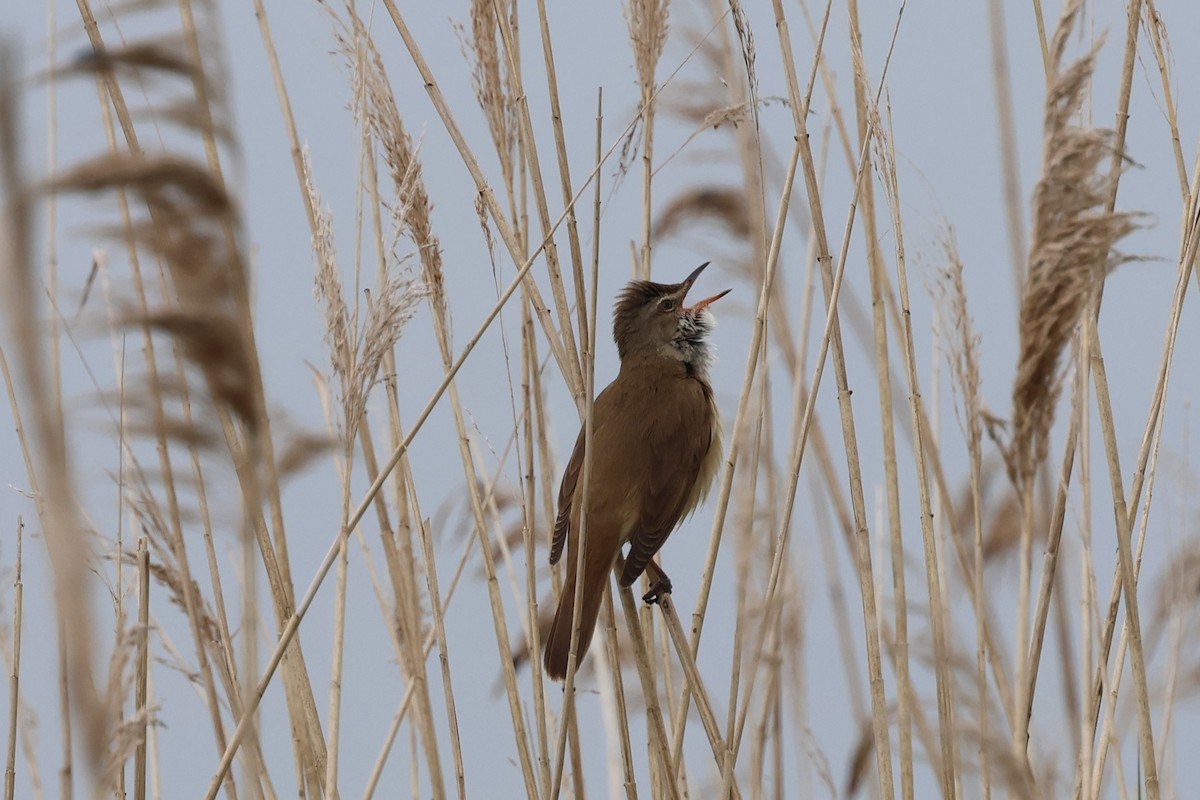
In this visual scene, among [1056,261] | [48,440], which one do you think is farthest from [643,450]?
[48,440]

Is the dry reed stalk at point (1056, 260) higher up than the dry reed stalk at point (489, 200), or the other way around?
the dry reed stalk at point (489, 200)

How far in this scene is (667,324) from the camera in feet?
11.7

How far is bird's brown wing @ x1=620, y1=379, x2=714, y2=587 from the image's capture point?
304 centimetres

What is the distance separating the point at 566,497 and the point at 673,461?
32 centimetres

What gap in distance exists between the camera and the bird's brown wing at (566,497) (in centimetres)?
291

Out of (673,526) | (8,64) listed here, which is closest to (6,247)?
(8,64)

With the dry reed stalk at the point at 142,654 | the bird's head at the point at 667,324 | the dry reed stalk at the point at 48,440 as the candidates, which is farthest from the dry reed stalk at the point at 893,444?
the dry reed stalk at the point at 48,440

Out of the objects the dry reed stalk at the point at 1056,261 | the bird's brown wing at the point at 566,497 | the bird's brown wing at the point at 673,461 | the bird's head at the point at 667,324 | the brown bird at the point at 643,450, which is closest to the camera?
the dry reed stalk at the point at 1056,261

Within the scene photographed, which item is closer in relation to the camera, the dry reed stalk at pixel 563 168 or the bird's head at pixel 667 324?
the dry reed stalk at pixel 563 168

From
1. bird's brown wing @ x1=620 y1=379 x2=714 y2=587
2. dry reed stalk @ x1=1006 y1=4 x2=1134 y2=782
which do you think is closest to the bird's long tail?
bird's brown wing @ x1=620 y1=379 x2=714 y2=587

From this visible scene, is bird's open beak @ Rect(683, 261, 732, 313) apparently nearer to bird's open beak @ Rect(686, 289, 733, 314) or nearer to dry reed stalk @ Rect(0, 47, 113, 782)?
bird's open beak @ Rect(686, 289, 733, 314)

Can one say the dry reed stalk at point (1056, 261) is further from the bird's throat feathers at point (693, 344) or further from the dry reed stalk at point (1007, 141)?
the bird's throat feathers at point (693, 344)

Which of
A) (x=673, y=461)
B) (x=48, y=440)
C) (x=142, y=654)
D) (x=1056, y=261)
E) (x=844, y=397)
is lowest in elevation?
(x=48, y=440)

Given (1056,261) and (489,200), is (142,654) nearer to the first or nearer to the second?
(489,200)
